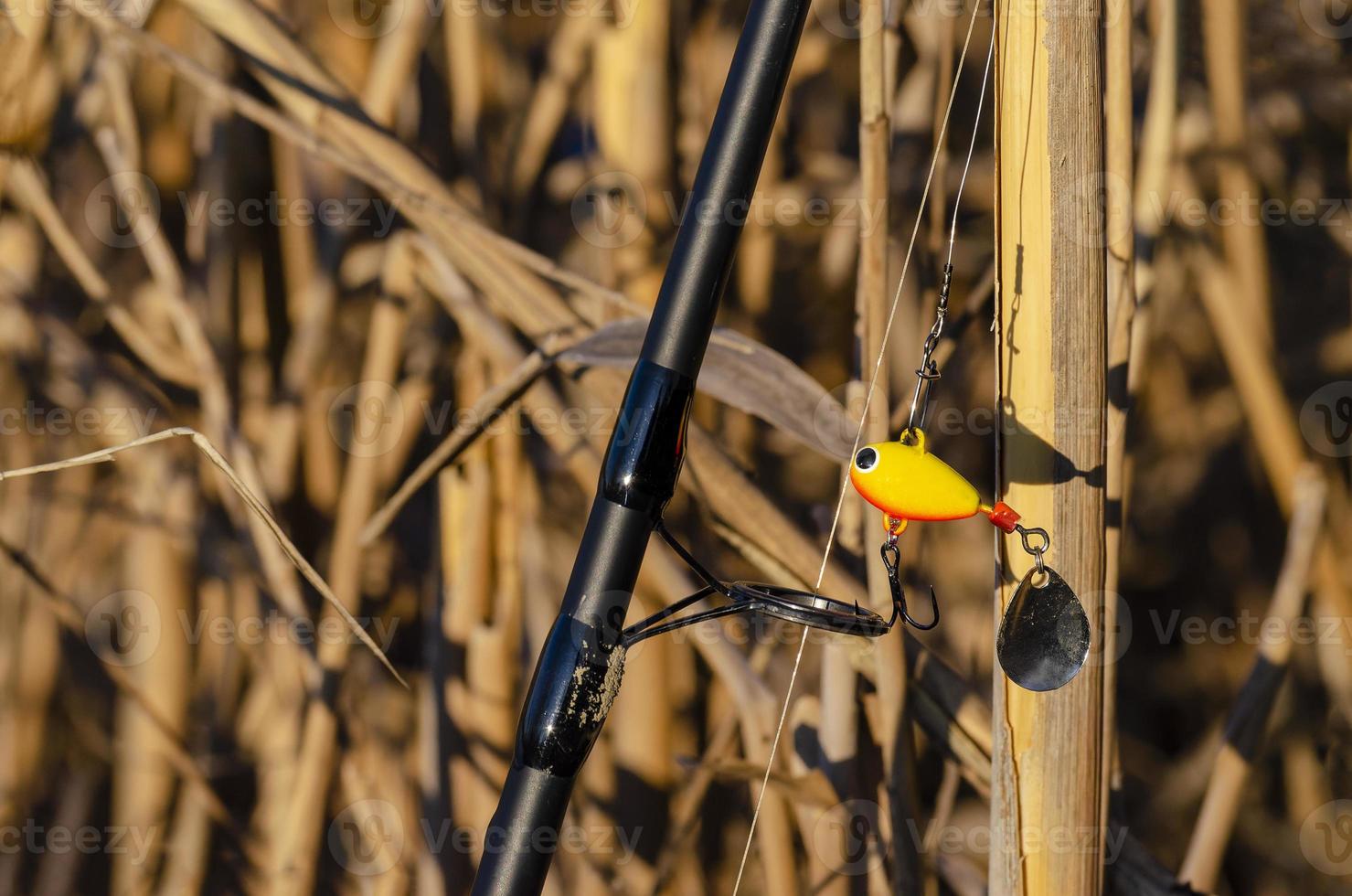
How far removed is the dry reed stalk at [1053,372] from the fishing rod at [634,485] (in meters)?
0.16

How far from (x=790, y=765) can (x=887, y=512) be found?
56 cm

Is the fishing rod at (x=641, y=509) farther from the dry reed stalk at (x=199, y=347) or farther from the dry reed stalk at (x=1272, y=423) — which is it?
the dry reed stalk at (x=1272, y=423)

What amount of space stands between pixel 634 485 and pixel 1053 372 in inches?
9.8

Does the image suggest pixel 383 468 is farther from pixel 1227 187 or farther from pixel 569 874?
pixel 1227 187

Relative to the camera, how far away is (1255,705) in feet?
2.79

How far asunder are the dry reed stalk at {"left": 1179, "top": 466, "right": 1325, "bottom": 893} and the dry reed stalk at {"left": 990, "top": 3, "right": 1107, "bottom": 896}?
0.47 metres

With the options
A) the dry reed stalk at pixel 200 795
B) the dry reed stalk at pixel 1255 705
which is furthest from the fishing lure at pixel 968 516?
the dry reed stalk at pixel 200 795

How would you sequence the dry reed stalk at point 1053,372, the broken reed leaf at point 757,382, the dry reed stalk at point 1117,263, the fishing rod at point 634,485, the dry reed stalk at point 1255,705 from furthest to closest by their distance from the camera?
the dry reed stalk at point 1255,705 → the broken reed leaf at point 757,382 → the dry reed stalk at point 1117,263 → the dry reed stalk at point 1053,372 → the fishing rod at point 634,485

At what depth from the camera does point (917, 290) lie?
3.13 feet

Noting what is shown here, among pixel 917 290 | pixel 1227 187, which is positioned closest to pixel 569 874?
pixel 917 290

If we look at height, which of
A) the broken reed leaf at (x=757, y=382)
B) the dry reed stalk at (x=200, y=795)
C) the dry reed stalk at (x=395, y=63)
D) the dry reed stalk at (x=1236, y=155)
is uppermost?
the dry reed stalk at (x=1236, y=155)

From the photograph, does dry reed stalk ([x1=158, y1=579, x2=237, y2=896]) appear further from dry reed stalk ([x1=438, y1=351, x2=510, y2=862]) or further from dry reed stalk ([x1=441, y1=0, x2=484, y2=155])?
dry reed stalk ([x1=441, y1=0, x2=484, y2=155])

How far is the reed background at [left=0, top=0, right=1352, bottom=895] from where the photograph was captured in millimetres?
868

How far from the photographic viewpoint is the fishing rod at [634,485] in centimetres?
35
